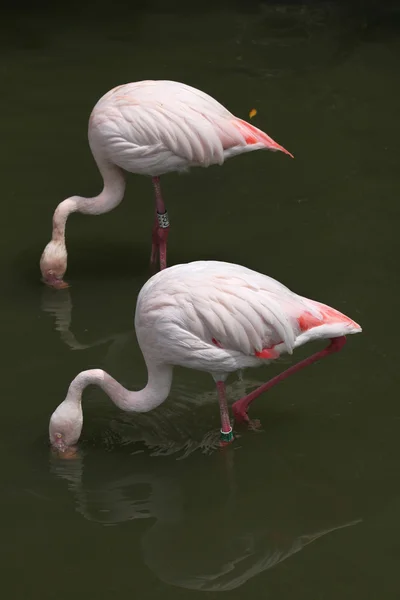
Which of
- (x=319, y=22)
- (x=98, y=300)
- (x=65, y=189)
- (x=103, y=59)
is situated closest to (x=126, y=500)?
(x=98, y=300)

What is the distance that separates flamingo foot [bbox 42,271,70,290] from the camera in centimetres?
635

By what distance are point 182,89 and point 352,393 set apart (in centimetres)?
185

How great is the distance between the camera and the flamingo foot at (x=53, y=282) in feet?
20.8

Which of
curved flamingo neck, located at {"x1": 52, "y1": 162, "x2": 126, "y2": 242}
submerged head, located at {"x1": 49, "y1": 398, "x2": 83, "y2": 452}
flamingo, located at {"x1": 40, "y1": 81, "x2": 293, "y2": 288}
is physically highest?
flamingo, located at {"x1": 40, "y1": 81, "x2": 293, "y2": 288}

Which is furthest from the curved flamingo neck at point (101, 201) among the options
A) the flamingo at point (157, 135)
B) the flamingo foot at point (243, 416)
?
the flamingo foot at point (243, 416)

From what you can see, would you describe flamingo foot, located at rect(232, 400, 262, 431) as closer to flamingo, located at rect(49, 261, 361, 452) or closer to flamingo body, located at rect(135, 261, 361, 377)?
flamingo, located at rect(49, 261, 361, 452)

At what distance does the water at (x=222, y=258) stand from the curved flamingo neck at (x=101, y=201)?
0.37 metres

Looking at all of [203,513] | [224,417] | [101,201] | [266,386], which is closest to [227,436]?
[224,417]

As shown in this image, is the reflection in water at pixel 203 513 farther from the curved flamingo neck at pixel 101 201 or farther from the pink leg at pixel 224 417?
the curved flamingo neck at pixel 101 201

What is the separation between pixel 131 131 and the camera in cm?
600

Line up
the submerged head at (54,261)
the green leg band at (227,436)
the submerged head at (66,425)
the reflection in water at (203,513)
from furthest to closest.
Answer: the submerged head at (54,261) < the green leg band at (227,436) < the submerged head at (66,425) < the reflection in water at (203,513)


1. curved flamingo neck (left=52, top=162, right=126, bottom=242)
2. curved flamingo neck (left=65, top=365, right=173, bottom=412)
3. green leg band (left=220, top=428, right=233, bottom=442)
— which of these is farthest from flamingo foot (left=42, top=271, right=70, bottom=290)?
green leg band (left=220, top=428, right=233, bottom=442)

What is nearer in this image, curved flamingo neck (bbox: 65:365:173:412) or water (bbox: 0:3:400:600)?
water (bbox: 0:3:400:600)

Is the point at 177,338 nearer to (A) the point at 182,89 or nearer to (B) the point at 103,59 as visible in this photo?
(A) the point at 182,89
